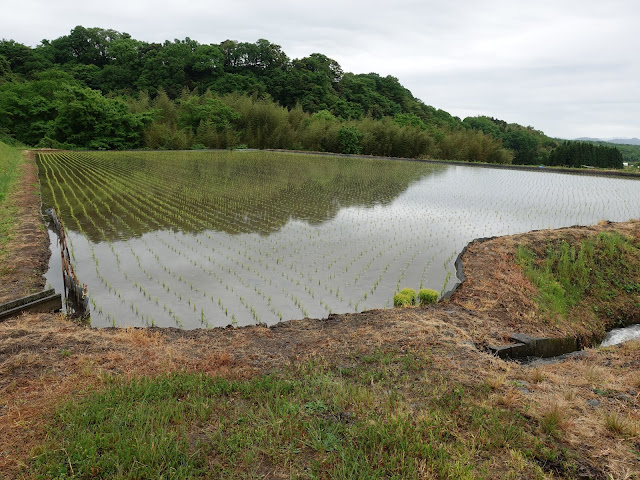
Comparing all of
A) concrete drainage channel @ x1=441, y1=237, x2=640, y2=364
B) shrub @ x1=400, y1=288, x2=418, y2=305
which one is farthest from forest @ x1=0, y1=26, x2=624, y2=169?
shrub @ x1=400, y1=288, x2=418, y2=305

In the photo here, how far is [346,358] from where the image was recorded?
3.90 m

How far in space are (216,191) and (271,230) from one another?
5737 mm

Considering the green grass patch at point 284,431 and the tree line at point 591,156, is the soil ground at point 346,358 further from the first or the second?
the tree line at point 591,156

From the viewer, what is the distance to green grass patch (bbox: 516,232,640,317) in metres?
6.52

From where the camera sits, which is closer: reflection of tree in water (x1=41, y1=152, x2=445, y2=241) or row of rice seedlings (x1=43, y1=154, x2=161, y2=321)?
row of rice seedlings (x1=43, y1=154, x2=161, y2=321)

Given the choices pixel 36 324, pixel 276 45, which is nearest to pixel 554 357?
pixel 36 324

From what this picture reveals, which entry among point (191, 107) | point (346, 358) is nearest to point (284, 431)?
point (346, 358)

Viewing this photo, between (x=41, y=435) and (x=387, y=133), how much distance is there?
33.2 metres

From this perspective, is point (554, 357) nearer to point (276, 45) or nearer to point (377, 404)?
point (377, 404)

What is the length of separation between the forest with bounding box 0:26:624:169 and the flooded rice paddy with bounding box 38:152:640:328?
1238cm

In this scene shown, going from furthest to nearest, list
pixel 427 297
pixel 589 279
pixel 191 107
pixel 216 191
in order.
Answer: pixel 191 107
pixel 216 191
pixel 589 279
pixel 427 297

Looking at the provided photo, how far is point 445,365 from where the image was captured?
372 centimetres

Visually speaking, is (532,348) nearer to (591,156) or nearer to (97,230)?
(97,230)

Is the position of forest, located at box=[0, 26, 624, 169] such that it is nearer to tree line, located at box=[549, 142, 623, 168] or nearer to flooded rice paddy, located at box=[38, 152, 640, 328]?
tree line, located at box=[549, 142, 623, 168]
